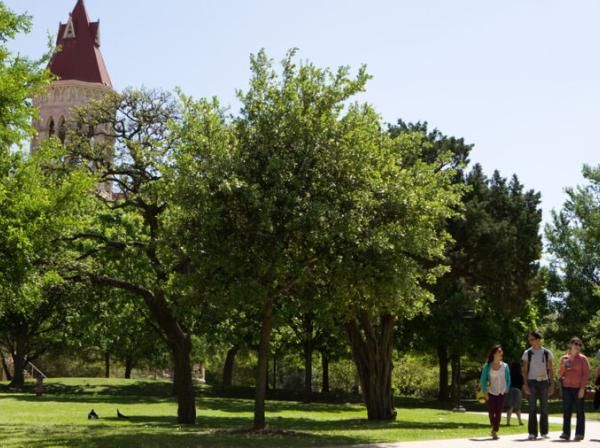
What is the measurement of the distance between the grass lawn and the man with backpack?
7.78 ft

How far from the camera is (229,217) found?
17.3m

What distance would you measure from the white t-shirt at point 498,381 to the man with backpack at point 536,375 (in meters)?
0.93

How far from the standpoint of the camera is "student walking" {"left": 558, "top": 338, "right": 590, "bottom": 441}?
15.2 m

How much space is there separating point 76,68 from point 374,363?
68091 mm

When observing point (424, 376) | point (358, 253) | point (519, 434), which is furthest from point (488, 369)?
point (424, 376)

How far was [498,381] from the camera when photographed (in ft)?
54.7

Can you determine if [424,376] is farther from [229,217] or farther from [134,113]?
[229,217]

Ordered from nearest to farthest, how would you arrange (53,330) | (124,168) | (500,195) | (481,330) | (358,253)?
(358,253) < (124,168) < (500,195) < (481,330) < (53,330)

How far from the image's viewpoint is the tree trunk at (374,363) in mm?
25969

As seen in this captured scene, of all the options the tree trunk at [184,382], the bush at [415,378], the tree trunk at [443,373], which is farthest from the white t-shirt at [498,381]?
the bush at [415,378]

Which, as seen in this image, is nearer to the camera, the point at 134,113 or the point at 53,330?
the point at 134,113

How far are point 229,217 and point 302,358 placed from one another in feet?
128

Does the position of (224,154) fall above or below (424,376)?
above

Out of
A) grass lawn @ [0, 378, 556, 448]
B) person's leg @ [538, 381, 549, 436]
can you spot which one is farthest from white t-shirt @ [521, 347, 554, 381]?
grass lawn @ [0, 378, 556, 448]
